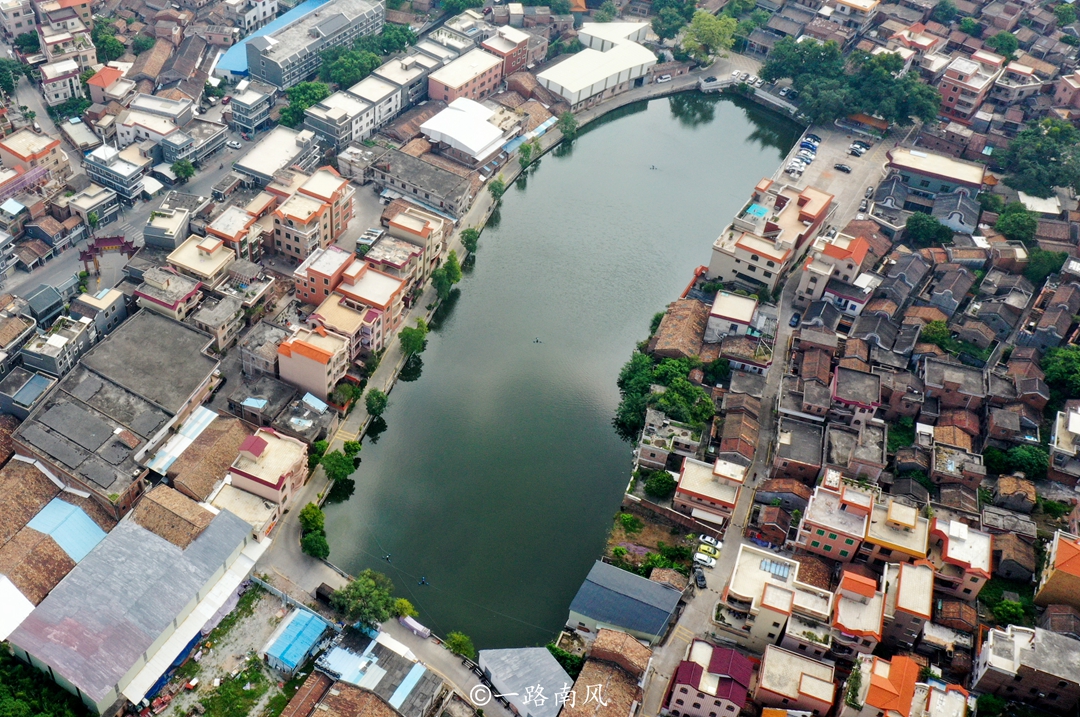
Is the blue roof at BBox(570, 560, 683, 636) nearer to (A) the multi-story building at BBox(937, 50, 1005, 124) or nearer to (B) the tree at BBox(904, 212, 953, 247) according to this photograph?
(B) the tree at BBox(904, 212, 953, 247)

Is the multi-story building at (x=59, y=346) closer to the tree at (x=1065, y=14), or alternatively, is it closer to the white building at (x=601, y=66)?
the white building at (x=601, y=66)

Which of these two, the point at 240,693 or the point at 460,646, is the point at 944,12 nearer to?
the point at 460,646

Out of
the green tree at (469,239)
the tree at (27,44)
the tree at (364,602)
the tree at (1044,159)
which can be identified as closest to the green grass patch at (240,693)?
the tree at (364,602)

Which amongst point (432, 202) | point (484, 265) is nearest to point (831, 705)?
point (484, 265)

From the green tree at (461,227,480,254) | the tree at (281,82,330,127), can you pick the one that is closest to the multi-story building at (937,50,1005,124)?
the green tree at (461,227,480,254)

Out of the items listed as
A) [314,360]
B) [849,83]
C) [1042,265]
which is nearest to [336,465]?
[314,360]

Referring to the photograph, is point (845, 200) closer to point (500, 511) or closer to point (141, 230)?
point (500, 511)
